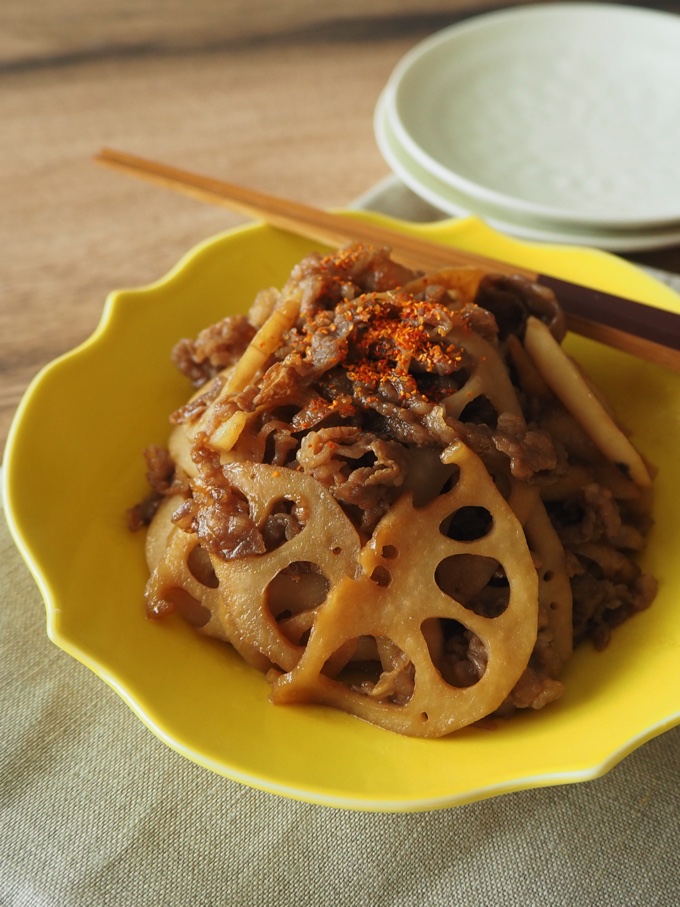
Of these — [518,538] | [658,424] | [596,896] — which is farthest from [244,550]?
[658,424]

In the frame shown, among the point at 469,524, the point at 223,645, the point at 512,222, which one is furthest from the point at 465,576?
the point at 512,222

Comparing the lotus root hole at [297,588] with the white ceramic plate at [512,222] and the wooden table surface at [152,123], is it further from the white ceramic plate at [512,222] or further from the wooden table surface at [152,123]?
the white ceramic plate at [512,222]

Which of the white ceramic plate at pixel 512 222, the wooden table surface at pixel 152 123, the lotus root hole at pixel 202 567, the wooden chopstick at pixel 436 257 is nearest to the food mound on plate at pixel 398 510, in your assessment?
the lotus root hole at pixel 202 567

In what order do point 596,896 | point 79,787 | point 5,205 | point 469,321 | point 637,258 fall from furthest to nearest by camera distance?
point 5,205
point 637,258
point 469,321
point 79,787
point 596,896

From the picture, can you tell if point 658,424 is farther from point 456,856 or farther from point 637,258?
point 456,856

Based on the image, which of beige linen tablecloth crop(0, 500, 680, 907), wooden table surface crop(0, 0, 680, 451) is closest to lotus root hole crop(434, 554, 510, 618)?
beige linen tablecloth crop(0, 500, 680, 907)

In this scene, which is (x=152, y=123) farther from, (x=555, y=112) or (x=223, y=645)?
(x=223, y=645)
